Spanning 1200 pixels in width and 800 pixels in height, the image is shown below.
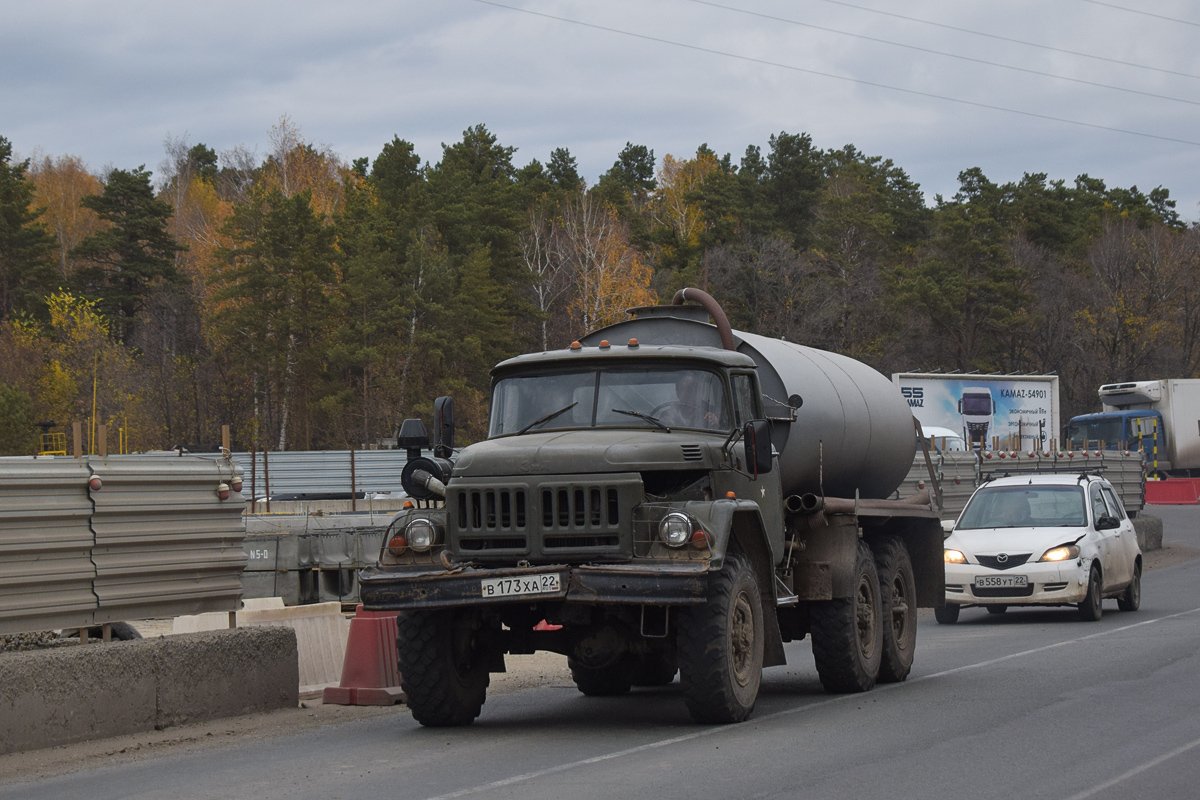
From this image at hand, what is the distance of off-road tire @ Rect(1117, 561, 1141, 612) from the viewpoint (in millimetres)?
18047

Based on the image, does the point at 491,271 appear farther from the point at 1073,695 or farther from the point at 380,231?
the point at 1073,695

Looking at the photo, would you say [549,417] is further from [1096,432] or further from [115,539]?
[1096,432]

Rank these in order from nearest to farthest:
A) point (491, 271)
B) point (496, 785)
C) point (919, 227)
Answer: point (496, 785) → point (491, 271) → point (919, 227)

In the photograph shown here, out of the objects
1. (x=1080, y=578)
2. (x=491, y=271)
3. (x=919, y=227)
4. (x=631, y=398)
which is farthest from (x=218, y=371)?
(x=631, y=398)

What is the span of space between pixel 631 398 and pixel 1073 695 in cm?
394

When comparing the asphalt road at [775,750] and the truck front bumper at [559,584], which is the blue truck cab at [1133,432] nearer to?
the asphalt road at [775,750]

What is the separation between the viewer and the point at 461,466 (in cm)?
885

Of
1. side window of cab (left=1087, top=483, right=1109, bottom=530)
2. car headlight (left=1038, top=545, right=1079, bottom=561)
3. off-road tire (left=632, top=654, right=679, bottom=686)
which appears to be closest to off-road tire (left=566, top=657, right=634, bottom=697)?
off-road tire (left=632, top=654, right=679, bottom=686)

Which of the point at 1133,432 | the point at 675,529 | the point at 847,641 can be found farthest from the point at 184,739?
the point at 1133,432

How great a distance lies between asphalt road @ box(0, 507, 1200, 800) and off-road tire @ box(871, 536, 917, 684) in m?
0.24

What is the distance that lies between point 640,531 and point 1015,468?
23.7 metres

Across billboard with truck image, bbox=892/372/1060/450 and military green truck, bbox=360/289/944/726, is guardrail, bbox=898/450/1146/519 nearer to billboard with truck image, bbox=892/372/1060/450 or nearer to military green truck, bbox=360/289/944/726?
billboard with truck image, bbox=892/372/1060/450

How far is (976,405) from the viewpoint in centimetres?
4528

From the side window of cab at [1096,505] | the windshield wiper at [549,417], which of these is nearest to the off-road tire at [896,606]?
the windshield wiper at [549,417]
